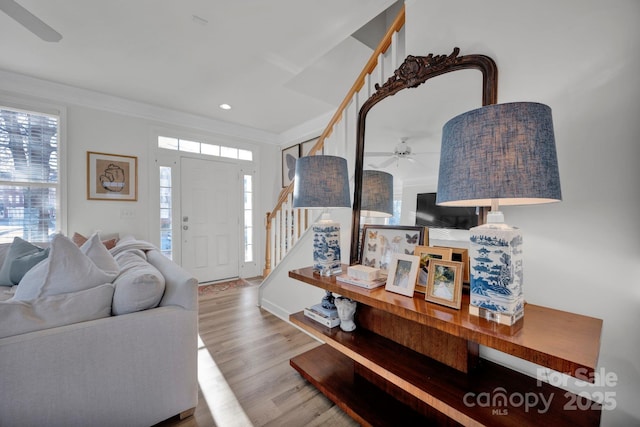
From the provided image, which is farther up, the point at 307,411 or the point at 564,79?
the point at 564,79

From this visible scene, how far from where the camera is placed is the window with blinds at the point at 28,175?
8.97 ft

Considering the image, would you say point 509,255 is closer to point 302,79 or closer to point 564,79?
point 564,79

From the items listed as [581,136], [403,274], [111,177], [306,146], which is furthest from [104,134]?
[581,136]

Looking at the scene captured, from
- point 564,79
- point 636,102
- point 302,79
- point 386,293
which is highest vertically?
point 302,79

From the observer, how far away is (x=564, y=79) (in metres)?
0.97

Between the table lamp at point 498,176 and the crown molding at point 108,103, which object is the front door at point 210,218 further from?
the table lamp at point 498,176

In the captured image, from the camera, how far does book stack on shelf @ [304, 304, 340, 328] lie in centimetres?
151

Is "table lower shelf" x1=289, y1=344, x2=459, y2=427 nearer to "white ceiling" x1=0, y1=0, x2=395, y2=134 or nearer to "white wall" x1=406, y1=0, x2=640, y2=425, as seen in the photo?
"white wall" x1=406, y1=0, x2=640, y2=425

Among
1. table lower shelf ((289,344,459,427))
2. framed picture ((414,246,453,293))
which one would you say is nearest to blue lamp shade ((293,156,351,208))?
framed picture ((414,246,453,293))

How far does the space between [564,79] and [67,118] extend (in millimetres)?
4278

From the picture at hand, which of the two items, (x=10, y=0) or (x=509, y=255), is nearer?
(x=509, y=255)

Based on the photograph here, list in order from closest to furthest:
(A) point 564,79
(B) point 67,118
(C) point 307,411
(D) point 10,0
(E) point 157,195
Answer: (A) point 564,79
(D) point 10,0
(C) point 307,411
(B) point 67,118
(E) point 157,195

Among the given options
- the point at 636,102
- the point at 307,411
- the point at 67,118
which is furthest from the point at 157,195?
the point at 636,102

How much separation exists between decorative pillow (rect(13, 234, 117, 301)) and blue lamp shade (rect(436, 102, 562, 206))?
1.70m
